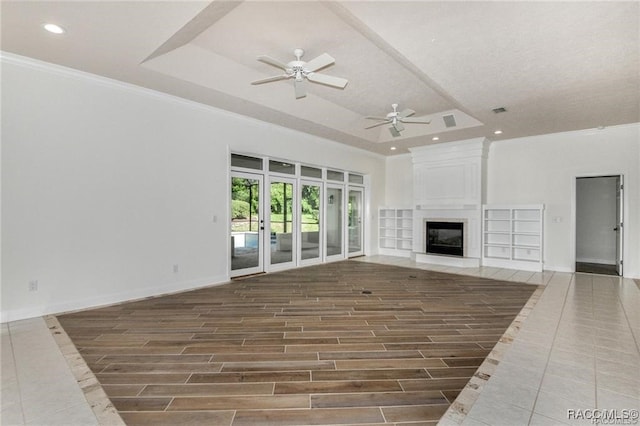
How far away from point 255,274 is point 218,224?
4.50ft

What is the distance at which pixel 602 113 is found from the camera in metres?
5.47

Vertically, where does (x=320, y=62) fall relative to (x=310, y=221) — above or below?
above

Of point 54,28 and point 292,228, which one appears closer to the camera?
point 54,28

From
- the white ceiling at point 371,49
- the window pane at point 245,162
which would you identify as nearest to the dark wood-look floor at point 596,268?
the white ceiling at point 371,49

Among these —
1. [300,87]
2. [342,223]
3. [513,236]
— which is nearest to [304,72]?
[300,87]

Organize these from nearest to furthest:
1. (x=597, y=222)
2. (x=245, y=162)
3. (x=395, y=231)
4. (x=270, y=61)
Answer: (x=270, y=61)
(x=245, y=162)
(x=597, y=222)
(x=395, y=231)

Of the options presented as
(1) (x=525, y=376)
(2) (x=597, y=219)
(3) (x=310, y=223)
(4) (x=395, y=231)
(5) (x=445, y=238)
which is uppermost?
(2) (x=597, y=219)

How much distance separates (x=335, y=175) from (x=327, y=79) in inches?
174

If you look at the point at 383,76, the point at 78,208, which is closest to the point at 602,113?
the point at 383,76

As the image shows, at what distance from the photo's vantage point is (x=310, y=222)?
7.51m

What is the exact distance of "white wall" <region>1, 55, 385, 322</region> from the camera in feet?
11.9

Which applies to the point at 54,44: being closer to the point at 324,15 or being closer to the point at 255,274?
the point at 324,15

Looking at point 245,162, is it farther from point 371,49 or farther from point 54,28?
point 54,28

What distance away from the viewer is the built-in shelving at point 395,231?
29.8 feet
